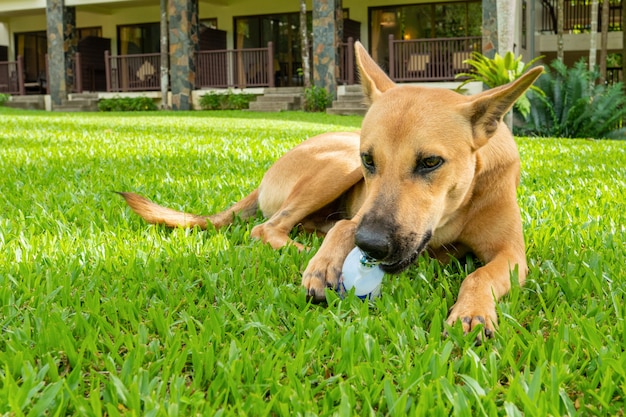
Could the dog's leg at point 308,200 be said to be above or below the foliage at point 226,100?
below

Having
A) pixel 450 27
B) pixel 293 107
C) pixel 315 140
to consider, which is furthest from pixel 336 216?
pixel 450 27

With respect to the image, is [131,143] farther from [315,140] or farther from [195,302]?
[195,302]

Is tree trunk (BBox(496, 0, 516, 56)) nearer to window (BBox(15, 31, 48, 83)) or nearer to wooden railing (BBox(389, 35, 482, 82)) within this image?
wooden railing (BBox(389, 35, 482, 82))

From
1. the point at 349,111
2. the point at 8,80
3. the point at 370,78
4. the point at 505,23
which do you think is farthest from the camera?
the point at 8,80

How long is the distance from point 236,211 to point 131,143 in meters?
5.24

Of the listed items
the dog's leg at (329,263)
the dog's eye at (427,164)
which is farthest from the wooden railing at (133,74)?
the dog's eye at (427,164)

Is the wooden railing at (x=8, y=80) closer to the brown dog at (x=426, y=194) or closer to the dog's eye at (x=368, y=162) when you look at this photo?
the brown dog at (x=426, y=194)

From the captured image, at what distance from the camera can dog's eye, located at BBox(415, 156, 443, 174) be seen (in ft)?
9.27

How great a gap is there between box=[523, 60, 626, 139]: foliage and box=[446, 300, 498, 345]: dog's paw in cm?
1286

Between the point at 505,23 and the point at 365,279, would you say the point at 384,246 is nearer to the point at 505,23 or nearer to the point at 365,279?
the point at 365,279

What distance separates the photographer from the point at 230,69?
81.0 feet

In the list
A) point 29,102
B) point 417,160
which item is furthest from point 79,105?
point 417,160

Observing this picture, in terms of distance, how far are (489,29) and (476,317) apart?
1803 cm

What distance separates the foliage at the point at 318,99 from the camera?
831 inches
